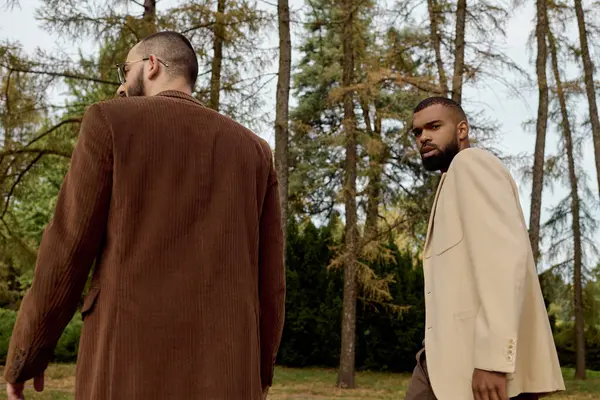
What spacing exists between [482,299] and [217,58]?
12.4 metres

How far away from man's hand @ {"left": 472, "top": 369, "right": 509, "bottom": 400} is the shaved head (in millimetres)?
1410

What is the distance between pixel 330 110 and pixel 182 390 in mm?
31136

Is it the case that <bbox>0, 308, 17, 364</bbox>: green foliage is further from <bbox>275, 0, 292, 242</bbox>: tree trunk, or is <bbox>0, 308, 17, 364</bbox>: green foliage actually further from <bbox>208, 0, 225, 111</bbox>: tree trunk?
<bbox>275, 0, 292, 242</bbox>: tree trunk

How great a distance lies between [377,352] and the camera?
24609 millimetres

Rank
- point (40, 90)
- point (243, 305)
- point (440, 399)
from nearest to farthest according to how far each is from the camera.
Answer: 1. point (243, 305)
2. point (440, 399)
3. point (40, 90)

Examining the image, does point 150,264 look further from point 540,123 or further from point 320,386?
point 540,123

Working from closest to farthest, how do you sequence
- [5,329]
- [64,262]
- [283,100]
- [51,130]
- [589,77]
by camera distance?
[64,262], [51,130], [283,100], [589,77], [5,329]

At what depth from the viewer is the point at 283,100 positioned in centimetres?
1331

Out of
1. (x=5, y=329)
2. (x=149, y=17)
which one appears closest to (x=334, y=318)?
(x=5, y=329)

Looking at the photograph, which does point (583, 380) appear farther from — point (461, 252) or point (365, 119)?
point (461, 252)

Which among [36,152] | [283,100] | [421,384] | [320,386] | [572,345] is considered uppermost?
[283,100]

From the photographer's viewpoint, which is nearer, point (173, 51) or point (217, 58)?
point (173, 51)

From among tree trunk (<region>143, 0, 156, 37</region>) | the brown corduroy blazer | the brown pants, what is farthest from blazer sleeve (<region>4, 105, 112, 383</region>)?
tree trunk (<region>143, 0, 156, 37</region>)

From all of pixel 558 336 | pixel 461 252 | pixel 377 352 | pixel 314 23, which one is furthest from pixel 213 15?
pixel 558 336
